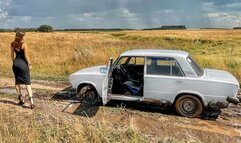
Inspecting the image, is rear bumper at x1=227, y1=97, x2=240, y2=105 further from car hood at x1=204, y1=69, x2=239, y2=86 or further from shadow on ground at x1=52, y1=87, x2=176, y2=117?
shadow on ground at x1=52, y1=87, x2=176, y2=117

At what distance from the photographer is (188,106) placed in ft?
26.0

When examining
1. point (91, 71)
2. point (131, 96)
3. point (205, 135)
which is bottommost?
point (205, 135)

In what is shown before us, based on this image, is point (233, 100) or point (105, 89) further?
point (105, 89)

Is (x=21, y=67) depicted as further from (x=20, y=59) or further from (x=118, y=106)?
(x=118, y=106)

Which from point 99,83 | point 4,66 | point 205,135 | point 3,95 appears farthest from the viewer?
point 4,66

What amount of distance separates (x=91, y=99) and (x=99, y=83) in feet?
1.85

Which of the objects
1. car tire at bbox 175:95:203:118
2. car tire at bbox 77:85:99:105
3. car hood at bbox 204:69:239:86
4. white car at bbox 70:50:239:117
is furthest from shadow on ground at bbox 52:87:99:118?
car hood at bbox 204:69:239:86

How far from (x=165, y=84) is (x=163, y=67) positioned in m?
0.44

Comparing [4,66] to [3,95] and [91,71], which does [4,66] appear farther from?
[91,71]

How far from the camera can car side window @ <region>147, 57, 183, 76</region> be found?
7.99 metres

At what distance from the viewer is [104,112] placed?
314 inches

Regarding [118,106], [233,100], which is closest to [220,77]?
[233,100]

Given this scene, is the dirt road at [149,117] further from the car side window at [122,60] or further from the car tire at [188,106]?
the car side window at [122,60]

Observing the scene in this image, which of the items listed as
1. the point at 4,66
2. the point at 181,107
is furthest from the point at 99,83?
the point at 4,66
